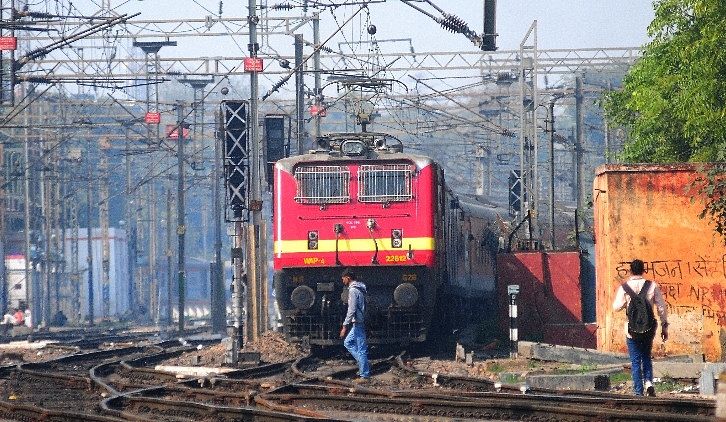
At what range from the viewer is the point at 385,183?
20156 millimetres

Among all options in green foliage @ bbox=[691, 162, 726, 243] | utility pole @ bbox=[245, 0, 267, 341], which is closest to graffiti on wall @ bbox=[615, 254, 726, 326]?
green foliage @ bbox=[691, 162, 726, 243]

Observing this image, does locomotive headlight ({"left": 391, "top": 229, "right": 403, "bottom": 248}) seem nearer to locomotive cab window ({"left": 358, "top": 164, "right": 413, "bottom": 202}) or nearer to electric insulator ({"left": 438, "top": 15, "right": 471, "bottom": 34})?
locomotive cab window ({"left": 358, "top": 164, "right": 413, "bottom": 202})

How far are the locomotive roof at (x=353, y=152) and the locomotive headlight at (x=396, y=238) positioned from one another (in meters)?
1.09

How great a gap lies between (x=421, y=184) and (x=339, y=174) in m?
1.34

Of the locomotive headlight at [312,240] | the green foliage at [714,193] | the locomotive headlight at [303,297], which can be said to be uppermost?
the green foliage at [714,193]

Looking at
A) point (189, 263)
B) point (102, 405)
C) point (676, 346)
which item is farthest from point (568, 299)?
point (189, 263)

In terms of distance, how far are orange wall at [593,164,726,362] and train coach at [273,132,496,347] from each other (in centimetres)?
290

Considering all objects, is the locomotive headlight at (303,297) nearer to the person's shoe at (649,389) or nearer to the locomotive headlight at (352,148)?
the locomotive headlight at (352,148)

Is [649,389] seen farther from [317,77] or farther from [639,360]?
[317,77]

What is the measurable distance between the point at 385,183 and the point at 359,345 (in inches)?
164

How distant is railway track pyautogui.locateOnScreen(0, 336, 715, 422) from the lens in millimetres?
10914

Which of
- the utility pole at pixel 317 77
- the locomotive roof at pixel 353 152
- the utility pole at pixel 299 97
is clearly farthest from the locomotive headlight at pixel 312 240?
the utility pole at pixel 317 77

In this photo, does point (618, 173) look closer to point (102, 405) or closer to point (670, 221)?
point (670, 221)

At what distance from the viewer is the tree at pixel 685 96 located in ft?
66.3
